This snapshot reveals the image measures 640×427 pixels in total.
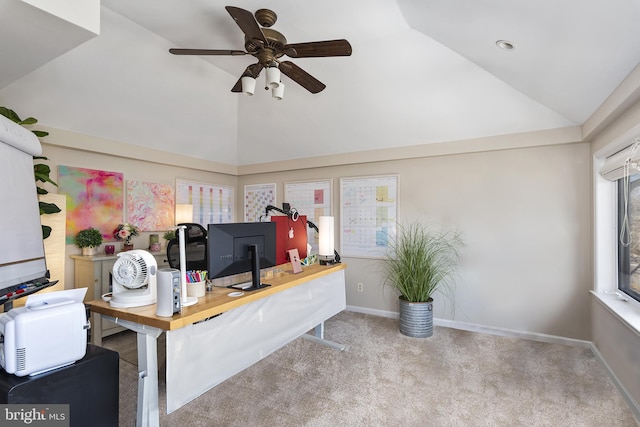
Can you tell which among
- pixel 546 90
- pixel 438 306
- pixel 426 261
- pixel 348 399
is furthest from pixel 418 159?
pixel 348 399

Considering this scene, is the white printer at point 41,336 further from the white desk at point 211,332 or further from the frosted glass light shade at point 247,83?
the frosted glass light shade at point 247,83

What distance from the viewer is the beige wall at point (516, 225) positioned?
10.3 feet

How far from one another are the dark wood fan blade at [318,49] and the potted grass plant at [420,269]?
7.35 feet

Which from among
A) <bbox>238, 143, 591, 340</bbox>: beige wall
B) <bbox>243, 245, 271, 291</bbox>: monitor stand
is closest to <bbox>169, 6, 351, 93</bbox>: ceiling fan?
<bbox>243, 245, 271, 291</bbox>: monitor stand

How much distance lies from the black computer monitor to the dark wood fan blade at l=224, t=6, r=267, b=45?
1.19 meters

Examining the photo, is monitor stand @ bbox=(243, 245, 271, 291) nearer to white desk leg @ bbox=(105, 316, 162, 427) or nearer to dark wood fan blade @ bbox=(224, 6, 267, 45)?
white desk leg @ bbox=(105, 316, 162, 427)

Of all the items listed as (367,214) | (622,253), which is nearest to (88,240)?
(367,214)

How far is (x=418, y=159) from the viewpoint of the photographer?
391 centimetres

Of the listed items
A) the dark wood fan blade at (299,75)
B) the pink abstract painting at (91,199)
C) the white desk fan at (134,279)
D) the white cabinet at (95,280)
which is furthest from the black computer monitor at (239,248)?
the pink abstract painting at (91,199)

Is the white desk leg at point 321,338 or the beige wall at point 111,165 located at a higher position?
the beige wall at point 111,165

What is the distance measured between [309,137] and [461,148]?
6.05 feet

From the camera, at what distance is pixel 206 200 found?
487 cm

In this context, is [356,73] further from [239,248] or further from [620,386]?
[620,386]

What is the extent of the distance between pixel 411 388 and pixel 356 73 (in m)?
2.81
